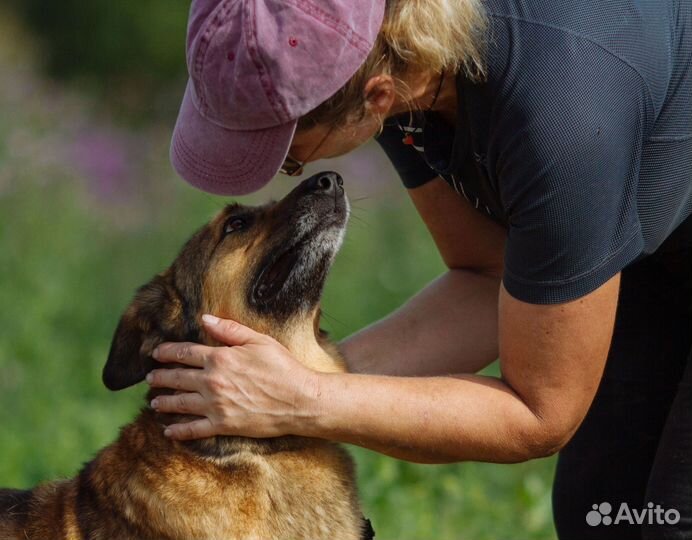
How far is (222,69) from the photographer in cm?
234

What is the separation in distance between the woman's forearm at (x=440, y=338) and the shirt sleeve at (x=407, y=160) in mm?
403

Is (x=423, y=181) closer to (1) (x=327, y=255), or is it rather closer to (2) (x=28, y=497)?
(1) (x=327, y=255)

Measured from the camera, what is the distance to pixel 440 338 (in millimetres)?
3377

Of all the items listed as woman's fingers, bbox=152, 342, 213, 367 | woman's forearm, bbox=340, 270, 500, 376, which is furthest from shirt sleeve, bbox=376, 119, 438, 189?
woman's fingers, bbox=152, 342, 213, 367

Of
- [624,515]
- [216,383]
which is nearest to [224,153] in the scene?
[216,383]

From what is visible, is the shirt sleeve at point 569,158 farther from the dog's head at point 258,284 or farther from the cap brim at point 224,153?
the dog's head at point 258,284

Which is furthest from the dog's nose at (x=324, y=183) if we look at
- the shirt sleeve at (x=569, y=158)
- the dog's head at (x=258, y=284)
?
the shirt sleeve at (x=569, y=158)

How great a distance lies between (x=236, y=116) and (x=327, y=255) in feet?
2.64

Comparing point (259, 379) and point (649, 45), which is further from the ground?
point (649, 45)

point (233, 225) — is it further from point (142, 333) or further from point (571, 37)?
point (571, 37)

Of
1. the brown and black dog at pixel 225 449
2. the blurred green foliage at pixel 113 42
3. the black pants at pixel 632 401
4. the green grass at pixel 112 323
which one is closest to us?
the brown and black dog at pixel 225 449

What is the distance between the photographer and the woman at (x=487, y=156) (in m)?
2.34

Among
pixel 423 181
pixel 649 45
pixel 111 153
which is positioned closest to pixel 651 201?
pixel 649 45

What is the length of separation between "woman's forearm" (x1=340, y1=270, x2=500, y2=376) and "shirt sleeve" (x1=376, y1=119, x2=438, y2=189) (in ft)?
1.32
